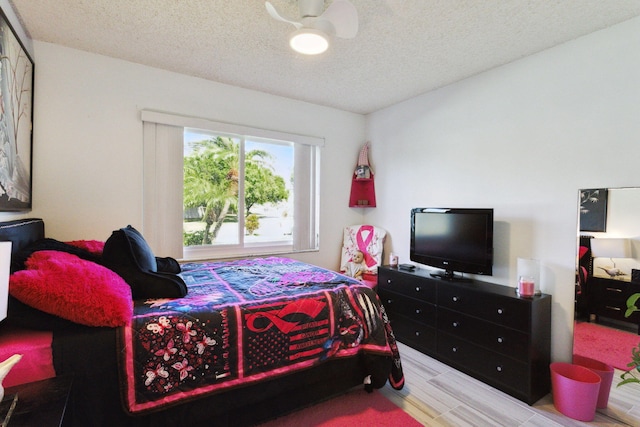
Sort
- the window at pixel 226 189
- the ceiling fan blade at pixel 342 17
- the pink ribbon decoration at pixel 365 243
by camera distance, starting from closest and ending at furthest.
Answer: the ceiling fan blade at pixel 342 17
the window at pixel 226 189
the pink ribbon decoration at pixel 365 243

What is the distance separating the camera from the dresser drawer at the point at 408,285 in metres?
2.79

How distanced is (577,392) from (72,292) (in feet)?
9.45

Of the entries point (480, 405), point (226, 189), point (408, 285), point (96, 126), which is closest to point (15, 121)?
point (96, 126)

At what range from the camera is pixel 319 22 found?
1.78 metres

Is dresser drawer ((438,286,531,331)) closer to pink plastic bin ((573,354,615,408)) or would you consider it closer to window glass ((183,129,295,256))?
pink plastic bin ((573,354,615,408))

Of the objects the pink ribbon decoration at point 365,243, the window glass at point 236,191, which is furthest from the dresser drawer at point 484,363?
the window glass at point 236,191

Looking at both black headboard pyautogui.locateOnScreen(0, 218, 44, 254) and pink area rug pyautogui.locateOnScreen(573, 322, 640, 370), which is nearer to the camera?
black headboard pyautogui.locateOnScreen(0, 218, 44, 254)

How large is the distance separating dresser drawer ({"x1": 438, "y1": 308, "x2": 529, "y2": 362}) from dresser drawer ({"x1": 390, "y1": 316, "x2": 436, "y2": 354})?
0.51ft

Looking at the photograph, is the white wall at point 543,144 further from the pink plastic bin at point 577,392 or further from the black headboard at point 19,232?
the black headboard at point 19,232

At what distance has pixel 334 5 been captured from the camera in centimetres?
167

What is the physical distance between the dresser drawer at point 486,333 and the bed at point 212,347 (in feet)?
2.40

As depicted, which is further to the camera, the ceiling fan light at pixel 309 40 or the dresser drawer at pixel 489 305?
the dresser drawer at pixel 489 305

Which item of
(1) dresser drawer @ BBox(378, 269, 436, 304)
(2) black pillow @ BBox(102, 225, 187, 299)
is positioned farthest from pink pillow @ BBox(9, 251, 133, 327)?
(1) dresser drawer @ BBox(378, 269, 436, 304)

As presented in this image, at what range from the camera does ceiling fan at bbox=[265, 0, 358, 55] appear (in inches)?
67.9
